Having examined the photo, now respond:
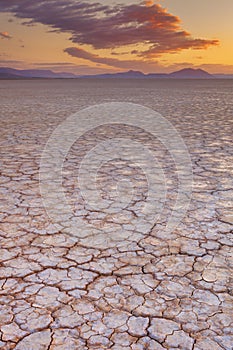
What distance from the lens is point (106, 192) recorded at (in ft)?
11.9

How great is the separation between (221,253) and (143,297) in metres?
0.70

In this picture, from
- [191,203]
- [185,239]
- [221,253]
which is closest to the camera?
[221,253]

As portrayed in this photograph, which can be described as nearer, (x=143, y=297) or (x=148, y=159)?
(x=143, y=297)

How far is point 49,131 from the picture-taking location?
7.35 m

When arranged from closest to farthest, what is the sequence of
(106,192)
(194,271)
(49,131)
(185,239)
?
(194,271), (185,239), (106,192), (49,131)

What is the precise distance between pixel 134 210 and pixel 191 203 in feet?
1.69

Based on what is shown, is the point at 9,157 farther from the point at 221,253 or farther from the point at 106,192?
the point at 221,253

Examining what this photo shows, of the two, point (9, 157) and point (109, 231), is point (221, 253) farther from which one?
point (9, 157)

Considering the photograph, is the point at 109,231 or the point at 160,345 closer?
the point at 160,345

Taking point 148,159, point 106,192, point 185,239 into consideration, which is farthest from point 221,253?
point 148,159

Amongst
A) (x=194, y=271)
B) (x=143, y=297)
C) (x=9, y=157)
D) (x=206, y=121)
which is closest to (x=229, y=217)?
(x=194, y=271)

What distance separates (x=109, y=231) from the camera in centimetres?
277

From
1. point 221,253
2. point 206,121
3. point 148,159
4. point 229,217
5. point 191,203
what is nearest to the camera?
point 221,253

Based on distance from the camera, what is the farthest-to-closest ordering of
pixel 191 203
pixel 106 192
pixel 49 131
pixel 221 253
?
pixel 49 131
pixel 106 192
pixel 191 203
pixel 221 253
